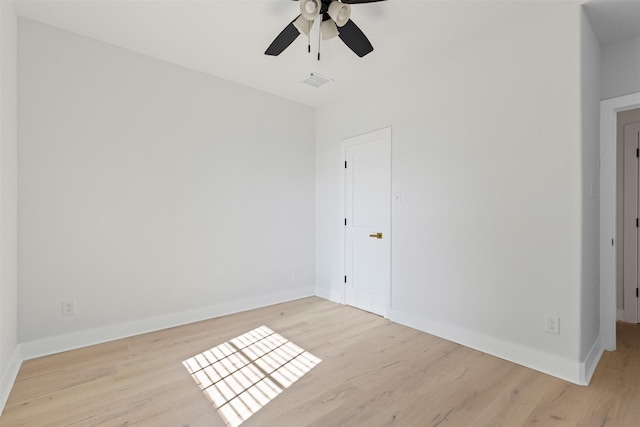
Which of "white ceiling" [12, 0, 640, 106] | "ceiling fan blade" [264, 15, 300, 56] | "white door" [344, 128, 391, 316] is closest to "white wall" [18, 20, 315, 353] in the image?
"white ceiling" [12, 0, 640, 106]

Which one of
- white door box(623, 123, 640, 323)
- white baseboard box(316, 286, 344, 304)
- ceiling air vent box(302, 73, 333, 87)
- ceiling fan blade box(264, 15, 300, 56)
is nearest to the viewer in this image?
ceiling fan blade box(264, 15, 300, 56)

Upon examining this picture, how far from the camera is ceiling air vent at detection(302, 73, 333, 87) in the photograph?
138 inches

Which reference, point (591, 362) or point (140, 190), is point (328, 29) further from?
point (591, 362)

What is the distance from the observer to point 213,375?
2.30 m

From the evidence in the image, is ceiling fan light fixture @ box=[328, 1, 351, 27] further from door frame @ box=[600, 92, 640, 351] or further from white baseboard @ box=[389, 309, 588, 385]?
white baseboard @ box=[389, 309, 588, 385]

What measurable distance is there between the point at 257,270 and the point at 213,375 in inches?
66.8

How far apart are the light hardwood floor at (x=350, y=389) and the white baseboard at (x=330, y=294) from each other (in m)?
1.11

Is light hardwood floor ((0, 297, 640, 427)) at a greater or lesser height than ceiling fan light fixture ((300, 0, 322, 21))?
lesser

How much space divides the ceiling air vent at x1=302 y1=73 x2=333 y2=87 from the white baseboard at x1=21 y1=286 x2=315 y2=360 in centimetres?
266

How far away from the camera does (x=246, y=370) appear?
2371 millimetres

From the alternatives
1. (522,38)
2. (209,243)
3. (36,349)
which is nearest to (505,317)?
(522,38)

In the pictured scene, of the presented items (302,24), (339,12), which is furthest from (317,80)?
(339,12)

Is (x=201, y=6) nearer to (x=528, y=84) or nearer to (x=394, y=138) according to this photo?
(x=394, y=138)

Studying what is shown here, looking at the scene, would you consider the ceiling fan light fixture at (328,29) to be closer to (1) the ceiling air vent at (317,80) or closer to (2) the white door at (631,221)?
(1) the ceiling air vent at (317,80)
